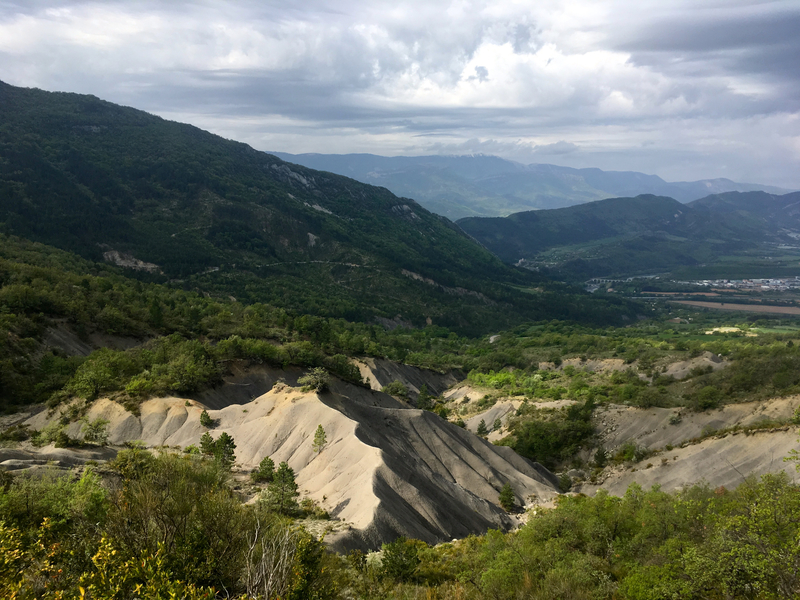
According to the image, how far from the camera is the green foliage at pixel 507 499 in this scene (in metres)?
51.5

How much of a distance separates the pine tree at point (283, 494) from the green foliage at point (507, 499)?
82.4 ft

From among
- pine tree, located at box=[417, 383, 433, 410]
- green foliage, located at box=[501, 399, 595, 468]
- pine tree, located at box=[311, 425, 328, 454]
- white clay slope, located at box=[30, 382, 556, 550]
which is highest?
pine tree, located at box=[311, 425, 328, 454]

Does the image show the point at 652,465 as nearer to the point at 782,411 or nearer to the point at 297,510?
the point at 782,411

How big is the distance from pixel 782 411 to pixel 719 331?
123953 millimetres

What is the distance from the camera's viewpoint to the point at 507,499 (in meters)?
51.6

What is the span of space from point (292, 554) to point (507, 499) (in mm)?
37574

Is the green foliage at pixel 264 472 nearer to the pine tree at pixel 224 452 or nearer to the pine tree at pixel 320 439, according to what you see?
the pine tree at pixel 224 452

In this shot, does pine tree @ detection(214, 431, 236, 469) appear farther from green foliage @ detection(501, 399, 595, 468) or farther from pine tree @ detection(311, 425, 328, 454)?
green foliage @ detection(501, 399, 595, 468)

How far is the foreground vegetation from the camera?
1596 centimetres

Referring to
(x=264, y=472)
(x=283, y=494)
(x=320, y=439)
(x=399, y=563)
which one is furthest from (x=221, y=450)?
(x=399, y=563)

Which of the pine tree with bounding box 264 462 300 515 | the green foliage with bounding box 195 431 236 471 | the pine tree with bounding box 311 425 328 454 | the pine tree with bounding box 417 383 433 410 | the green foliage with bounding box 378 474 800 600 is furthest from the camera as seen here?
the pine tree with bounding box 417 383 433 410

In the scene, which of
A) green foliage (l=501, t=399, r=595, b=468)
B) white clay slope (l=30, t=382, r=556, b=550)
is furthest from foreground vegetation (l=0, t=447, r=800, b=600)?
green foliage (l=501, t=399, r=595, b=468)

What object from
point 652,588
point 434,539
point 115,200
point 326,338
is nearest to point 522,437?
point 434,539

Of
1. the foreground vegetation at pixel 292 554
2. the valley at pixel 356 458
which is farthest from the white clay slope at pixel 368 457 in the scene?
the foreground vegetation at pixel 292 554
